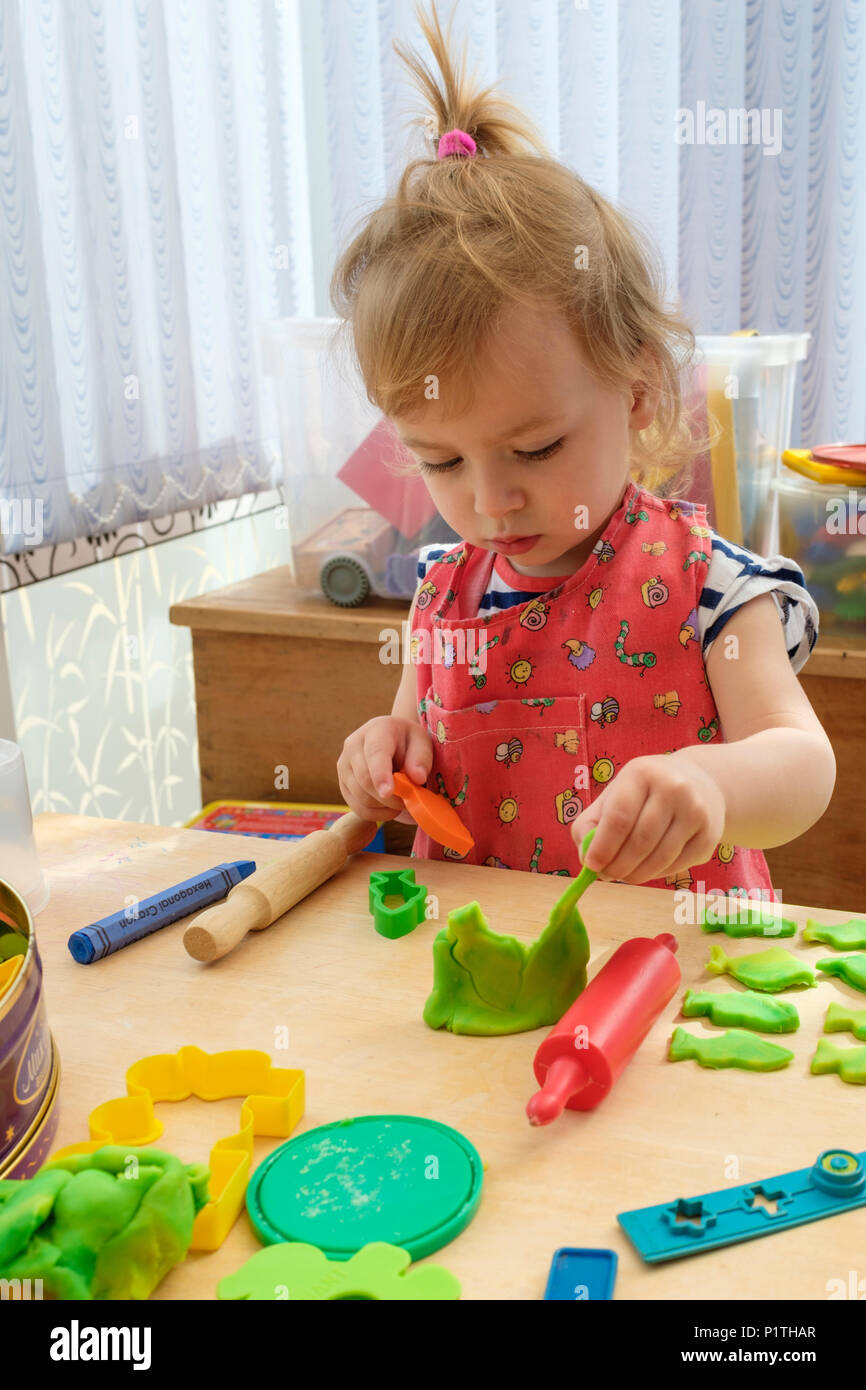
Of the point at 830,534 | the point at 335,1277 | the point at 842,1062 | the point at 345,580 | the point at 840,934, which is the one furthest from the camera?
the point at 345,580

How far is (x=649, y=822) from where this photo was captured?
586 millimetres

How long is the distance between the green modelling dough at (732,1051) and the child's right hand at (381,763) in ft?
1.00

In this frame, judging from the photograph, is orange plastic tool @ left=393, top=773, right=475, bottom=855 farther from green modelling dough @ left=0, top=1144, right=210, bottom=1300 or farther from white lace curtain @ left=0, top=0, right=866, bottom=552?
white lace curtain @ left=0, top=0, right=866, bottom=552

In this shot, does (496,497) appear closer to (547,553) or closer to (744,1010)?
(547,553)

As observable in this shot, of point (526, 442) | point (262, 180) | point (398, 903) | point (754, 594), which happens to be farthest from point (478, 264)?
point (262, 180)

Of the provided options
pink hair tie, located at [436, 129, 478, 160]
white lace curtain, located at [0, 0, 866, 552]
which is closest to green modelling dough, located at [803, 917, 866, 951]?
pink hair tie, located at [436, 129, 478, 160]

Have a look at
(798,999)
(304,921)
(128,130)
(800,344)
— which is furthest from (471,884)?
(128,130)

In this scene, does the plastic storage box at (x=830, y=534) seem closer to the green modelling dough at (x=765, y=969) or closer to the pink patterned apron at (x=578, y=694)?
the pink patterned apron at (x=578, y=694)

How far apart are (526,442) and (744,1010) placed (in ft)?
1.23

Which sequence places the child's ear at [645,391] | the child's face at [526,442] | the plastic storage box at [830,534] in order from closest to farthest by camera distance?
the child's face at [526,442]
the child's ear at [645,391]
the plastic storage box at [830,534]

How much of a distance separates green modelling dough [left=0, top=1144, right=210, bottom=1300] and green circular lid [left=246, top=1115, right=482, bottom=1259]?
4cm

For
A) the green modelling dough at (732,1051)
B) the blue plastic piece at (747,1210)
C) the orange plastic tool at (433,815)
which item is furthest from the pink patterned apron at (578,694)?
the blue plastic piece at (747,1210)

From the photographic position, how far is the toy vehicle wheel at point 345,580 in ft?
4.82

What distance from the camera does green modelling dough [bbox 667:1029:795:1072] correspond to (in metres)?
0.53
